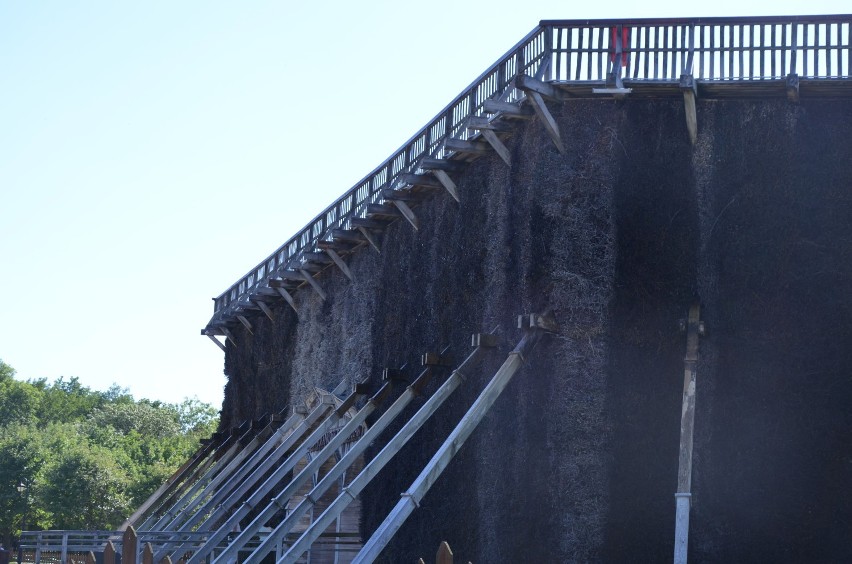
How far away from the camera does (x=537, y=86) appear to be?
67.4ft

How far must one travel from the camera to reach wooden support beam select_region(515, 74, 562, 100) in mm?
20234

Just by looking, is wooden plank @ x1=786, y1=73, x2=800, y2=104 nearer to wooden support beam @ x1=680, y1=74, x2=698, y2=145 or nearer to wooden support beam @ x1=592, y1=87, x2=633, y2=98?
wooden support beam @ x1=680, y1=74, x2=698, y2=145

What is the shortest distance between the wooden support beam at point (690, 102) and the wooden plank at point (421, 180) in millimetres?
6099

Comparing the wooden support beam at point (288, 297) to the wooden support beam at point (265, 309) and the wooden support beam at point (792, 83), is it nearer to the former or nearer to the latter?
the wooden support beam at point (265, 309)

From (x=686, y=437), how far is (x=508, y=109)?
636 centimetres

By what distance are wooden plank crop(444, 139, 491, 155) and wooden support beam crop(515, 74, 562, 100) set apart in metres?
2.37

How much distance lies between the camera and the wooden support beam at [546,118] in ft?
67.6

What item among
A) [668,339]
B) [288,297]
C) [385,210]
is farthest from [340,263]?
[668,339]

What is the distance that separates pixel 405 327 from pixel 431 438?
327 centimetres

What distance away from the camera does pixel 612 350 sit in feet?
66.6

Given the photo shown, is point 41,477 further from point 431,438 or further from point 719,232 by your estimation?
point 719,232

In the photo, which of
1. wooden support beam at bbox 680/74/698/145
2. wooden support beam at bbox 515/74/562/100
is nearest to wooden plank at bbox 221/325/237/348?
wooden support beam at bbox 515/74/562/100

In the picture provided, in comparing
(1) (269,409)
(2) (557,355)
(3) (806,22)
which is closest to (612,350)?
(2) (557,355)

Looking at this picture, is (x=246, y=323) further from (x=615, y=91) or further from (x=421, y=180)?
(x=615, y=91)
